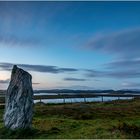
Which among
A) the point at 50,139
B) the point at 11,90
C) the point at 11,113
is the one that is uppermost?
the point at 11,90

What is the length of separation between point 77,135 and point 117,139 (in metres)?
3.12

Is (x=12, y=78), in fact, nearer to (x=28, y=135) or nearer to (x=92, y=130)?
(x=28, y=135)

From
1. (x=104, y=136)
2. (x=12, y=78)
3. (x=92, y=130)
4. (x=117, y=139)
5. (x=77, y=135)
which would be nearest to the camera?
(x=117, y=139)

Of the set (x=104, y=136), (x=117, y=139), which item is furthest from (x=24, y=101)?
(x=117, y=139)

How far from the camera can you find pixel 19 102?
62.5ft

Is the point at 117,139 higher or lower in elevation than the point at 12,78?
lower

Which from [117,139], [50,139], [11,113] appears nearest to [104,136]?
[117,139]

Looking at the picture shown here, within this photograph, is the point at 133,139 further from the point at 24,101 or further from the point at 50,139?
the point at 24,101

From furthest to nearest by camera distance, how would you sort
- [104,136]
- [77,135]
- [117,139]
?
[77,135] → [104,136] → [117,139]

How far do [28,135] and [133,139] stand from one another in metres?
6.17

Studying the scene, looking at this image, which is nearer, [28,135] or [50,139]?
[50,139]

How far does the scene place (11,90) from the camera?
64.6 feet

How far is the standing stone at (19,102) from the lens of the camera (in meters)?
18.8

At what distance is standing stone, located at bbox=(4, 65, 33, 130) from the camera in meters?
18.8
